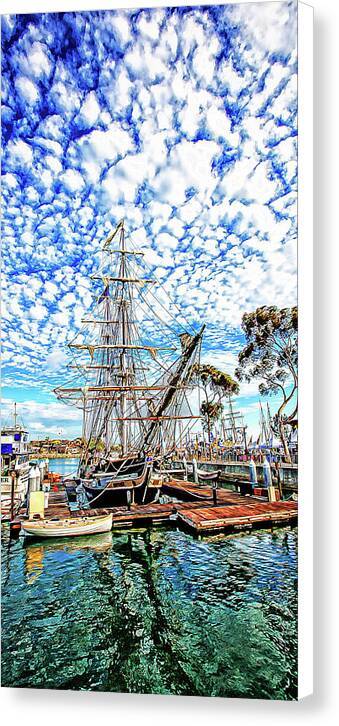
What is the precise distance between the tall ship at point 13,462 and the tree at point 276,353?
1426mm

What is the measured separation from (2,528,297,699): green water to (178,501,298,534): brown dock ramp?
8 centimetres

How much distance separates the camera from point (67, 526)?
14.5 feet

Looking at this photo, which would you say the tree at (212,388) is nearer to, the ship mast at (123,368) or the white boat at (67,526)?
the ship mast at (123,368)

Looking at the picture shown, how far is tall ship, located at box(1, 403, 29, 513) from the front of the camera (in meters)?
4.34

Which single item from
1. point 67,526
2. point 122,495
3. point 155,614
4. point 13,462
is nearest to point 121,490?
point 122,495

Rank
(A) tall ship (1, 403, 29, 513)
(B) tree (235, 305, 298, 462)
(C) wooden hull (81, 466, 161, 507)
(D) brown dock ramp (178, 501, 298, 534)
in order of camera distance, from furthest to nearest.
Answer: (C) wooden hull (81, 466, 161, 507) < (A) tall ship (1, 403, 29, 513) < (D) brown dock ramp (178, 501, 298, 534) < (B) tree (235, 305, 298, 462)

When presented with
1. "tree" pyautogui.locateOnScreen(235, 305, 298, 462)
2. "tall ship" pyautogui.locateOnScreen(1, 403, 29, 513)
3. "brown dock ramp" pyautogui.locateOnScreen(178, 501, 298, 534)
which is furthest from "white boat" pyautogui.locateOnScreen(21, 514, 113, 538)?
"tree" pyautogui.locateOnScreen(235, 305, 298, 462)

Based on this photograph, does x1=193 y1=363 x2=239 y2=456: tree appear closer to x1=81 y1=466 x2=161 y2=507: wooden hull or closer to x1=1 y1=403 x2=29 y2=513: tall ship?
x1=81 y1=466 x2=161 y2=507: wooden hull

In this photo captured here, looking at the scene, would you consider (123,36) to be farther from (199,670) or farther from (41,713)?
(41,713)

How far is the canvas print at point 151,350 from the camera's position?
4.02 m

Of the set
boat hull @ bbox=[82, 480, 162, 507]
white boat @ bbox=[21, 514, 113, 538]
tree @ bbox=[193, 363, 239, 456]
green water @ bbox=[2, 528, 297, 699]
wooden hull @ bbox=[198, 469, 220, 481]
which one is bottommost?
green water @ bbox=[2, 528, 297, 699]

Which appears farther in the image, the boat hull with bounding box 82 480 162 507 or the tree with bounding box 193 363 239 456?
the boat hull with bounding box 82 480 162 507

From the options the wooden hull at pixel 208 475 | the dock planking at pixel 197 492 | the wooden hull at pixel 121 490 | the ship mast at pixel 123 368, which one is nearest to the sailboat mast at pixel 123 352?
the ship mast at pixel 123 368

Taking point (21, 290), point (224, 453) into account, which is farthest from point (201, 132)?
point (224, 453)
